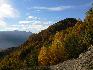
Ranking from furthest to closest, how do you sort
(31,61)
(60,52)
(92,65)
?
(31,61) → (60,52) → (92,65)

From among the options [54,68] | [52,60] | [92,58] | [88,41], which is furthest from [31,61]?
[92,58]

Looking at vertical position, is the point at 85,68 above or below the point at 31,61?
above

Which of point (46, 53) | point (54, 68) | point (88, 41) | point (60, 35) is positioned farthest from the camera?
point (60, 35)

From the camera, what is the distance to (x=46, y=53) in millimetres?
131125

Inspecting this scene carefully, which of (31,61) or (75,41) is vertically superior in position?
(75,41)

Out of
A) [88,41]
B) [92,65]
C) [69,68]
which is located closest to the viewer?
[92,65]

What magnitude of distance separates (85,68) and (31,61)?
97.3 m

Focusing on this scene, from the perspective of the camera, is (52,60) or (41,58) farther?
(41,58)

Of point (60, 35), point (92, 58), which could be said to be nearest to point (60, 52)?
point (60, 35)

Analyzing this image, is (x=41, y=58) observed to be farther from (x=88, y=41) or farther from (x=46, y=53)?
(x=88, y=41)

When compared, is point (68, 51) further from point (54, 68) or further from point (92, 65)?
point (92, 65)

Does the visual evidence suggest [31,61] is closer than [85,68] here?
No

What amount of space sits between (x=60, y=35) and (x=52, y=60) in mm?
35708

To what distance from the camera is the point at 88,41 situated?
10150 cm
